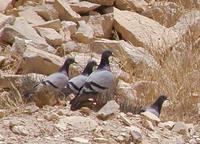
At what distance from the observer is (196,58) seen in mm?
6039

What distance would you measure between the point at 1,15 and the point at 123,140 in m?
A: 3.51

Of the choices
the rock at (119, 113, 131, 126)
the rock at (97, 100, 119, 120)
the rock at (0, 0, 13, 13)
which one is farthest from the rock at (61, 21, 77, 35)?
the rock at (119, 113, 131, 126)

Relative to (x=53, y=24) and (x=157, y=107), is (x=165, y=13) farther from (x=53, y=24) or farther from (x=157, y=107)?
(x=157, y=107)

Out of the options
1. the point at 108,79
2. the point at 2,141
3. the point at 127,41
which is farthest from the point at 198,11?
the point at 2,141

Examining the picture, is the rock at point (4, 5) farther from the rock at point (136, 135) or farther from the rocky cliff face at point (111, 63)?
the rock at point (136, 135)

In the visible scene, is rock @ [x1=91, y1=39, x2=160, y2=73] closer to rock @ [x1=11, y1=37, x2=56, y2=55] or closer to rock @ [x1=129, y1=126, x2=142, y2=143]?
rock @ [x1=11, y1=37, x2=56, y2=55]

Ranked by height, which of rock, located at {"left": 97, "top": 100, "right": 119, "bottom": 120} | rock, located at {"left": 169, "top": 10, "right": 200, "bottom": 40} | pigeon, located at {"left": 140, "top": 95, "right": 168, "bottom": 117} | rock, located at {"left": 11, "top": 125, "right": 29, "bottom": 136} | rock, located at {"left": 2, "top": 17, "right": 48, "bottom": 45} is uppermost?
rock, located at {"left": 11, "top": 125, "right": 29, "bottom": 136}

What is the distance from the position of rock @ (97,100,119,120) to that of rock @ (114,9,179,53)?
2.14 meters

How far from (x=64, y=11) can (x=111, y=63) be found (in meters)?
1.52

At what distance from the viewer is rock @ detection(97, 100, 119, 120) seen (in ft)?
14.6

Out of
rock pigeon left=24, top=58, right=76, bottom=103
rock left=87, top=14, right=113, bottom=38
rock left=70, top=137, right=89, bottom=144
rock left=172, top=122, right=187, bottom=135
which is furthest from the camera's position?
rock left=87, top=14, right=113, bottom=38

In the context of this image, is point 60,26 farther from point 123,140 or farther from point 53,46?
point 123,140

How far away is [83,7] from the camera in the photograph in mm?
7945

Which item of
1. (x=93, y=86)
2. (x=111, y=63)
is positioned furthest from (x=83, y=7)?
(x=93, y=86)
